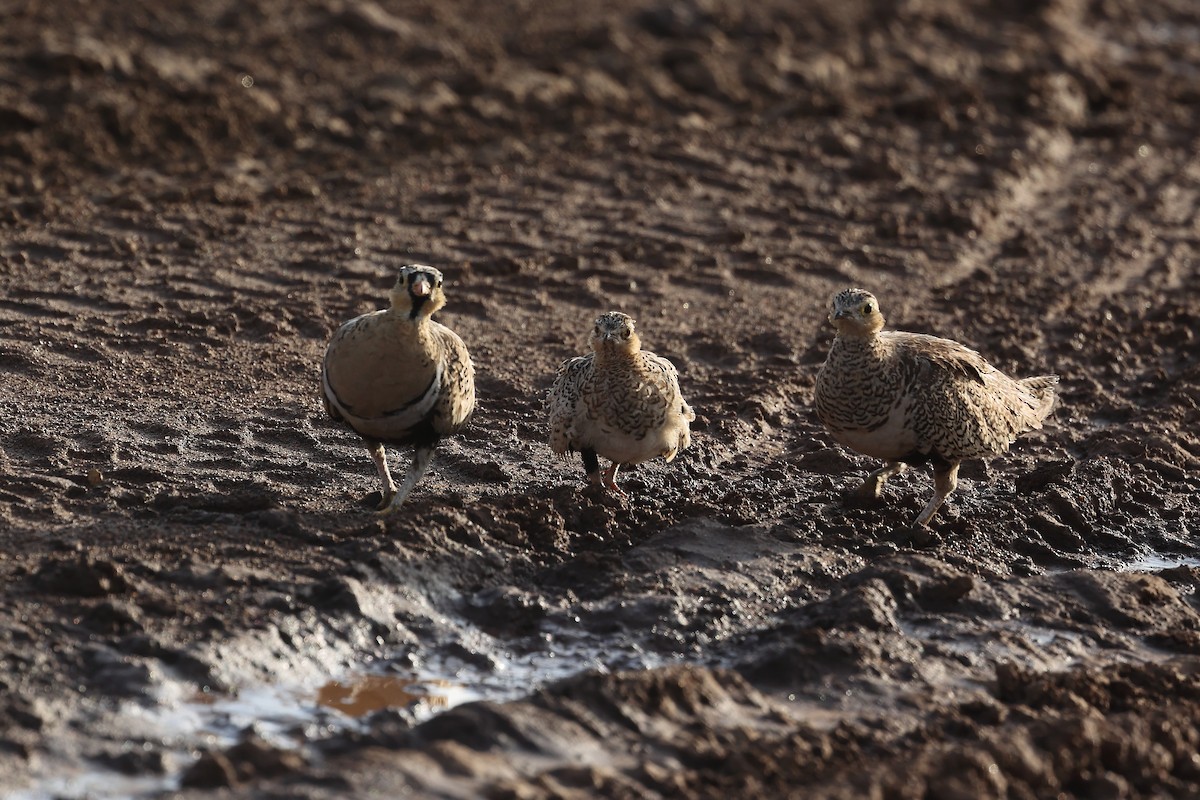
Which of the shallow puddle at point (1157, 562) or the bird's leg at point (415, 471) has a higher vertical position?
the bird's leg at point (415, 471)

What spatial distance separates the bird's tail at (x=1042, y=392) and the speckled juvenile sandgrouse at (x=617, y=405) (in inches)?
85.5

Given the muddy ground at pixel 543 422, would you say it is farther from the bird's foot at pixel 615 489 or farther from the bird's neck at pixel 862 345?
the bird's neck at pixel 862 345

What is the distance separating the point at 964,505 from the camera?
29.4ft

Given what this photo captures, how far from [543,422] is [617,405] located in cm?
151

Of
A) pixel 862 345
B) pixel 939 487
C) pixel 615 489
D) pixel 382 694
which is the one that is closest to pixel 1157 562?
pixel 939 487

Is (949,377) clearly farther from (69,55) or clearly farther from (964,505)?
(69,55)

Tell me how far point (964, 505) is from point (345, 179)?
5.95m

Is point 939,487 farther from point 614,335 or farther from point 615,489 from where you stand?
point 614,335

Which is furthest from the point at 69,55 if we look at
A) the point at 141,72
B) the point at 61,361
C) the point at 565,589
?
the point at 565,589

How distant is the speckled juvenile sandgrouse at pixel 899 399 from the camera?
27.1 ft

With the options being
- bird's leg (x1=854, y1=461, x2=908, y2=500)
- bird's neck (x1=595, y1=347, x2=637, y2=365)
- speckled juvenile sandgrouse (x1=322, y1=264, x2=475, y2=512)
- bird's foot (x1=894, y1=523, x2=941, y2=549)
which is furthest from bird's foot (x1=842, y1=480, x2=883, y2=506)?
speckled juvenile sandgrouse (x1=322, y1=264, x2=475, y2=512)

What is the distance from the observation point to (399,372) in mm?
7711

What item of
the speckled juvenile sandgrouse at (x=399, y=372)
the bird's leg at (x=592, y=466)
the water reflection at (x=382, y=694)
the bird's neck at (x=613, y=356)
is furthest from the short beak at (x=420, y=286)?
the water reflection at (x=382, y=694)

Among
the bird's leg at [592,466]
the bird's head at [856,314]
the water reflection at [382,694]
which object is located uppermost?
the bird's head at [856,314]
